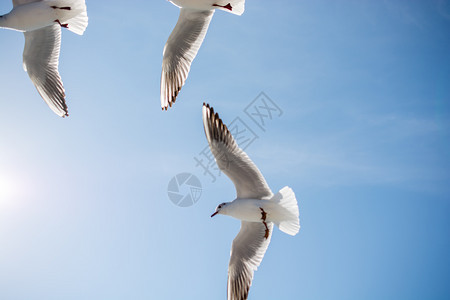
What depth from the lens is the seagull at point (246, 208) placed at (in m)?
5.56

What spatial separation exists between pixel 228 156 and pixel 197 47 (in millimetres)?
1937

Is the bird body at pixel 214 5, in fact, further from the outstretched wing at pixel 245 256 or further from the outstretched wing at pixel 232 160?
the outstretched wing at pixel 245 256

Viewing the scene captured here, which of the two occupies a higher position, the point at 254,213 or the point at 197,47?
the point at 197,47

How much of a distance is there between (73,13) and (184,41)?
1423mm

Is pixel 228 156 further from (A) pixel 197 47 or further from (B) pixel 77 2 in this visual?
(B) pixel 77 2

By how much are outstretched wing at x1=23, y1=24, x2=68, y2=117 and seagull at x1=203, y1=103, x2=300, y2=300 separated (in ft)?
8.02

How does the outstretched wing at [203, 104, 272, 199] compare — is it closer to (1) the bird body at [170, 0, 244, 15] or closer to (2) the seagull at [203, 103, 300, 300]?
(2) the seagull at [203, 103, 300, 300]

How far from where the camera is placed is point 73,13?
21.9 ft

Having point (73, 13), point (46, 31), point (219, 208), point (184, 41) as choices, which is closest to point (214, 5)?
point (184, 41)

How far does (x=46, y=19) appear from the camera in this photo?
661 centimetres

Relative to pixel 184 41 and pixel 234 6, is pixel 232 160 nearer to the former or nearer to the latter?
pixel 234 6

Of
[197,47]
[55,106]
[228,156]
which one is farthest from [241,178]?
[55,106]

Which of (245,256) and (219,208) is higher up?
(219,208)

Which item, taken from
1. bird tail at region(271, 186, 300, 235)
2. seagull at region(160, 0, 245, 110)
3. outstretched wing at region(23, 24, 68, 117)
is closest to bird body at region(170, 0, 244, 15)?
seagull at region(160, 0, 245, 110)
